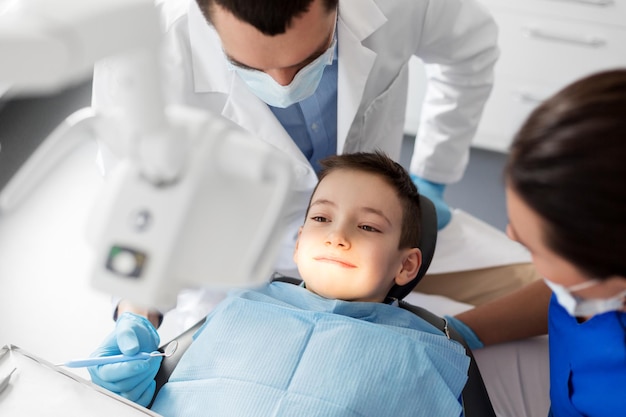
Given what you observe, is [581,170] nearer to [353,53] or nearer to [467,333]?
[353,53]

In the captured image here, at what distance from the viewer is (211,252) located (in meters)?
0.52

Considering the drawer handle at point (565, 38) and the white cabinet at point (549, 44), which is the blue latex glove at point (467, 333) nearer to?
the white cabinet at point (549, 44)

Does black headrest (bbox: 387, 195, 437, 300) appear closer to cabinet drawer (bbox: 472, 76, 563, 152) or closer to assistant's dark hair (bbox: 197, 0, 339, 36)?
assistant's dark hair (bbox: 197, 0, 339, 36)

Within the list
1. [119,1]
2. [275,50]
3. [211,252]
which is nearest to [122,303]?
[275,50]

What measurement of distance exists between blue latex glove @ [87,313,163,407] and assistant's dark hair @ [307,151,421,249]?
0.50 metres

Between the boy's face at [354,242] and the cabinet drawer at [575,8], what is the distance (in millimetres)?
1109

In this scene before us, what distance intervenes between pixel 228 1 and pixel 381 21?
53 centimetres

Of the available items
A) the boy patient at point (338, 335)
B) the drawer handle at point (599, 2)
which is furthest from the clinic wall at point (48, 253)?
the drawer handle at point (599, 2)

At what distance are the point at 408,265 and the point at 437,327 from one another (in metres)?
0.15

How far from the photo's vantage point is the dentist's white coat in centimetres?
131

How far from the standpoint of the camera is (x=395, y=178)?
145 centimetres

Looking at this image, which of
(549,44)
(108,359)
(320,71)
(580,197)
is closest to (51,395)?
(108,359)

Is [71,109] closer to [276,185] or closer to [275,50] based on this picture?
[275,50]

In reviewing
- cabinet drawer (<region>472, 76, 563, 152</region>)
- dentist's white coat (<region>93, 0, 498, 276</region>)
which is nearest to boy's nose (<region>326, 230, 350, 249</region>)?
dentist's white coat (<region>93, 0, 498, 276</region>)
